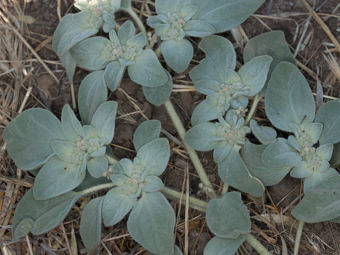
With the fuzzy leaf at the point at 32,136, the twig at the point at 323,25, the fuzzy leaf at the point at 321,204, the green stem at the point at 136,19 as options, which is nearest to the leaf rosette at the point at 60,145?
the fuzzy leaf at the point at 32,136

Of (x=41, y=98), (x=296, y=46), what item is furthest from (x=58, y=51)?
(x=296, y=46)

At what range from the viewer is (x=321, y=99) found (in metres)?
2.12

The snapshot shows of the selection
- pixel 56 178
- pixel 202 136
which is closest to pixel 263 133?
pixel 202 136

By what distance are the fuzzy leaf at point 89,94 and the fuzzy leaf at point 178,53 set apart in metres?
0.32

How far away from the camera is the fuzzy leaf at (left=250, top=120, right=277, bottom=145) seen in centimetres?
191

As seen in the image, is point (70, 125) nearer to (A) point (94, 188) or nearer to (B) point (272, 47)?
(A) point (94, 188)

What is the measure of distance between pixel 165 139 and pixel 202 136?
0.20 metres

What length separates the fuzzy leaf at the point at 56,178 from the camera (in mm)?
1954

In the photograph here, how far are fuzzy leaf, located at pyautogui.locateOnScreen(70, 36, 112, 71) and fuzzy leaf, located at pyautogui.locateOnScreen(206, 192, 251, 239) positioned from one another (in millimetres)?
829

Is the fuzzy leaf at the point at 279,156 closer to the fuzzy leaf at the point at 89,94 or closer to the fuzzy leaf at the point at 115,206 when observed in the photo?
the fuzzy leaf at the point at 115,206

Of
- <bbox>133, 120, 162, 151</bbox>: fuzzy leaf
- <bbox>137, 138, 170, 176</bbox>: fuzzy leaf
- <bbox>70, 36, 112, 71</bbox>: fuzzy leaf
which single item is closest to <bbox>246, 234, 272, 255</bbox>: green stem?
<bbox>137, 138, 170, 176</bbox>: fuzzy leaf

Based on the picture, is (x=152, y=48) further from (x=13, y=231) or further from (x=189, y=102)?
(x=13, y=231)

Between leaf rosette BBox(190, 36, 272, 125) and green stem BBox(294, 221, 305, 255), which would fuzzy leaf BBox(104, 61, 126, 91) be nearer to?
leaf rosette BBox(190, 36, 272, 125)

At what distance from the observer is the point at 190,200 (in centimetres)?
206
